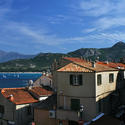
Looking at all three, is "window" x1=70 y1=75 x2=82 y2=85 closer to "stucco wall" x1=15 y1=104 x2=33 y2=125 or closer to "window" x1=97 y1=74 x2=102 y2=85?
"window" x1=97 y1=74 x2=102 y2=85

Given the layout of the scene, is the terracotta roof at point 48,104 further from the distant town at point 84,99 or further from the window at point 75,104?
the window at point 75,104

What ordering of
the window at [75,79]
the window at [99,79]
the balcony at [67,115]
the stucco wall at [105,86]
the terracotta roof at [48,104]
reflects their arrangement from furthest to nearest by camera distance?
the terracotta roof at [48,104], the stucco wall at [105,86], the window at [99,79], the window at [75,79], the balcony at [67,115]

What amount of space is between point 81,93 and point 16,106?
1288cm

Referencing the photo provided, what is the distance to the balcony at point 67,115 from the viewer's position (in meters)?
25.7

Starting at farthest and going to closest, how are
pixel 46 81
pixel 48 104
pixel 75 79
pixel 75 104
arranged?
pixel 46 81 → pixel 48 104 → pixel 75 104 → pixel 75 79

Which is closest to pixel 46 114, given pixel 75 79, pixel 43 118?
pixel 43 118

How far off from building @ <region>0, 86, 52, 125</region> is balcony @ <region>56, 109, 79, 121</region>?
9833mm

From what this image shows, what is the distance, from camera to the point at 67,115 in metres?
26.3

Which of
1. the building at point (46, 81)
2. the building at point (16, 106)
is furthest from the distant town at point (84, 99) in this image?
the building at point (46, 81)

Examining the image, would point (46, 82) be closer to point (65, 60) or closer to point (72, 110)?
point (65, 60)

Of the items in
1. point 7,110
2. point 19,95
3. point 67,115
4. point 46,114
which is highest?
point 19,95

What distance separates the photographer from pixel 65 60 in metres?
36.6

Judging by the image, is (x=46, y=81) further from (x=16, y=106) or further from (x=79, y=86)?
(x=79, y=86)

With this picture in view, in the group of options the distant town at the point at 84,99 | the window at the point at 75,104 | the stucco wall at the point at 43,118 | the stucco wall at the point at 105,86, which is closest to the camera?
the distant town at the point at 84,99
